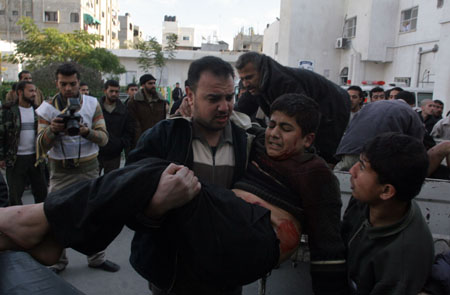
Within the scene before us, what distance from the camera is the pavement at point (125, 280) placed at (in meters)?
3.58

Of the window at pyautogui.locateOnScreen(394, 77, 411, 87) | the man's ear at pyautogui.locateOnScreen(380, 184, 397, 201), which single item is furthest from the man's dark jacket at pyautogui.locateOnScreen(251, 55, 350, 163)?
the window at pyautogui.locateOnScreen(394, 77, 411, 87)

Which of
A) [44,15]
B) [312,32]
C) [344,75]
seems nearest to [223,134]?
[312,32]

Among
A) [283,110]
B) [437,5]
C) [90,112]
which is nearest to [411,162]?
[283,110]

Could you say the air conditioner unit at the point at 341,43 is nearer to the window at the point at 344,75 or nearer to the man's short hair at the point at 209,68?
the window at the point at 344,75

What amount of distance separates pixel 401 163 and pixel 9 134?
4525 mm

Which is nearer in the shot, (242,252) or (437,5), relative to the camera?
(242,252)

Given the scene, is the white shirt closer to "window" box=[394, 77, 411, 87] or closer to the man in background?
the man in background

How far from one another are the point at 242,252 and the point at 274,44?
28561mm

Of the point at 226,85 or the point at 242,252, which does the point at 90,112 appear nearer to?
the point at 226,85

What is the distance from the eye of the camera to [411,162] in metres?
1.68

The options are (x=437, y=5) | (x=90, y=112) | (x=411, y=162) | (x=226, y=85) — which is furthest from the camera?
(x=437, y=5)

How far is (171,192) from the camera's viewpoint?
1344 millimetres

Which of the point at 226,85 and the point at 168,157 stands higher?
the point at 226,85

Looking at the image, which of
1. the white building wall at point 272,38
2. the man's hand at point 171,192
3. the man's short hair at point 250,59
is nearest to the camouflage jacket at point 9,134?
the man's short hair at point 250,59
